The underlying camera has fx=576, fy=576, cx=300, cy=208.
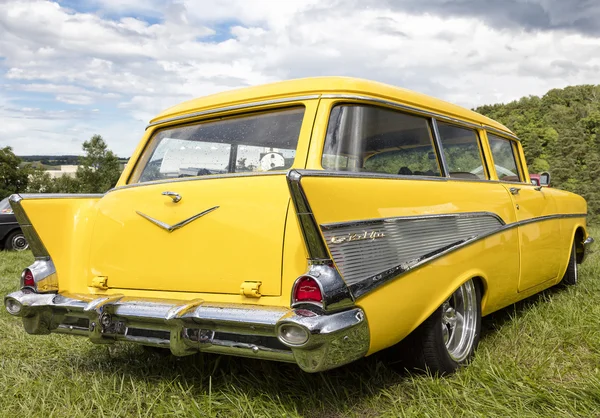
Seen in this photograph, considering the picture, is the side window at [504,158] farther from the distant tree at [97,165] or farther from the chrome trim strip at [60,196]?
the distant tree at [97,165]

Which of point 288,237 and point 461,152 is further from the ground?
point 461,152

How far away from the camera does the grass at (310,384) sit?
2781 mm

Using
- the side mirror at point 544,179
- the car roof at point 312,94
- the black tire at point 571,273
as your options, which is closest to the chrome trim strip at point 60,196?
the car roof at point 312,94

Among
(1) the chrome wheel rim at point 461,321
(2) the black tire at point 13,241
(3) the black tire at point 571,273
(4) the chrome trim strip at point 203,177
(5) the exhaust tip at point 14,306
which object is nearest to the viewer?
(4) the chrome trim strip at point 203,177

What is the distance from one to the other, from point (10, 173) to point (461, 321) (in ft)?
194

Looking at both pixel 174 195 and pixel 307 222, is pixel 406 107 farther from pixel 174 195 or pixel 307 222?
pixel 174 195

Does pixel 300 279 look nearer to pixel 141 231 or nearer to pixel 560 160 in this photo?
pixel 141 231

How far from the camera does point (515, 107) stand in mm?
54938

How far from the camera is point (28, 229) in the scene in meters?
3.33

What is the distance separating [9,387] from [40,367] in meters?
0.35

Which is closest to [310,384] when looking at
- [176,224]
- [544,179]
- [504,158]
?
[176,224]

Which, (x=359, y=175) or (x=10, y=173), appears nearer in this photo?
(x=359, y=175)

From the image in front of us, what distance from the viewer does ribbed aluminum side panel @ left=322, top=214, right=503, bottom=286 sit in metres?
2.51

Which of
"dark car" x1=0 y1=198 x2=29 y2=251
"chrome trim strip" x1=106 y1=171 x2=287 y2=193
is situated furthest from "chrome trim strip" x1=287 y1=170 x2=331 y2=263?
"dark car" x1=0 y1=198 x2=29 y2=251
